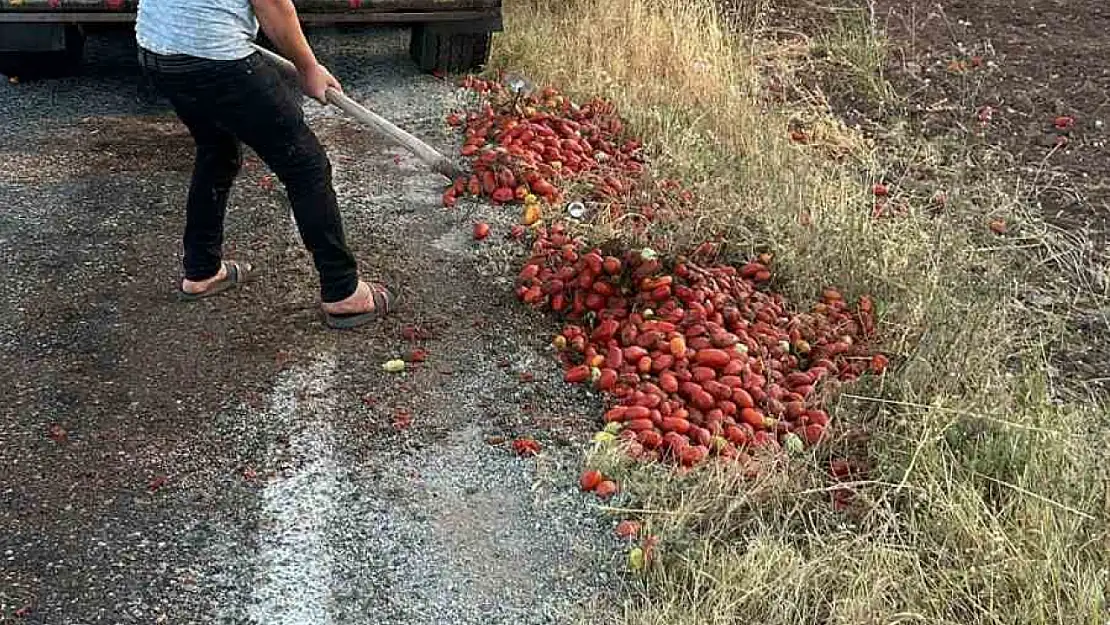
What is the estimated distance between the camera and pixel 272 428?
3.98 metres

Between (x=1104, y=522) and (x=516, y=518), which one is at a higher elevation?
(x=1104, y=522)

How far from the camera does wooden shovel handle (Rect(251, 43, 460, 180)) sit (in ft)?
14.2

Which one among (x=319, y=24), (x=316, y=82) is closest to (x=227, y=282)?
(x=316, y=82)

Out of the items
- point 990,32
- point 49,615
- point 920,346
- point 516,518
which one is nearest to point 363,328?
point 516,518

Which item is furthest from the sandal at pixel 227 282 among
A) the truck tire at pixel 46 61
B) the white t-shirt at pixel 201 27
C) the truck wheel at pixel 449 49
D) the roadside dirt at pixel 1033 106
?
the roadside dirt at pixel 1033 106

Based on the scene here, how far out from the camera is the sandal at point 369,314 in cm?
457

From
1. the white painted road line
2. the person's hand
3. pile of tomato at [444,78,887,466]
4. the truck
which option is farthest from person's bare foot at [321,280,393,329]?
the truck

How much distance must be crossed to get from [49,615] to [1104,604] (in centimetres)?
275

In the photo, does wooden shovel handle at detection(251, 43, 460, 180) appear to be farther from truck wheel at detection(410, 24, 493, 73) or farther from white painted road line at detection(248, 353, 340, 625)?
truck wheel at detection(410, 24, 493, 73)

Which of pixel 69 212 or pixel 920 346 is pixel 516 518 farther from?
pixel 69 212

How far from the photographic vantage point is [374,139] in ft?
20.9

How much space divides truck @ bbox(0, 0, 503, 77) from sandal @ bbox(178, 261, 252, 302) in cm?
211

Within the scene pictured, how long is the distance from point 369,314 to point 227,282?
0.66 metres

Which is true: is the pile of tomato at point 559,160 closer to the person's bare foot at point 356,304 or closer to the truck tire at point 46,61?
the person's bare foot at point 356,304
